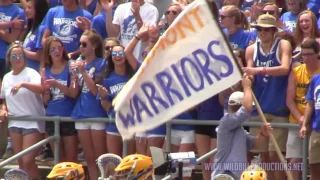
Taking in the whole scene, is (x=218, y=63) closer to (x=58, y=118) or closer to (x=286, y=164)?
(x=286, y=164)

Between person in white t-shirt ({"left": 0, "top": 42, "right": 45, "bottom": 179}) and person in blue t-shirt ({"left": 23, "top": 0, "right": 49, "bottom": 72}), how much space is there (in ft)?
2.41

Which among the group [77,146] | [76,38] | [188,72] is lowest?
[77,146]

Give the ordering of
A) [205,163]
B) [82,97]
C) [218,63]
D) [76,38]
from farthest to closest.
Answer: [76,38] → [82,97] → [205,163] → [218,63]

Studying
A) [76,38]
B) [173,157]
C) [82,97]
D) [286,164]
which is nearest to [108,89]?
[82,97]

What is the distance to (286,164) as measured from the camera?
41.4 feet

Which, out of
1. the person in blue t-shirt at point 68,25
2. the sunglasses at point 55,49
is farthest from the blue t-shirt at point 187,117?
the person in blue t-shirt at point 68,25

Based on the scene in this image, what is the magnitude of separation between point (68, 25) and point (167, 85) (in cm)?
543

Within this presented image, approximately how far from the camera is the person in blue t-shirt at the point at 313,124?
12729mm

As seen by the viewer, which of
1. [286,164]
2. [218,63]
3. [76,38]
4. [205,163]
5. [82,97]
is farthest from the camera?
[76,38]

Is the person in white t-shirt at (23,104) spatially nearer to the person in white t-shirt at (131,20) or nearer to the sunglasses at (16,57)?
the sunglasses at (16,57)

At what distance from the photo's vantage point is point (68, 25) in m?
15.4

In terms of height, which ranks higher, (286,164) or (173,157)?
(173,157)

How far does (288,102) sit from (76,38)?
3361mm

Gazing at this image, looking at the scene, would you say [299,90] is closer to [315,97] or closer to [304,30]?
[315,97]
